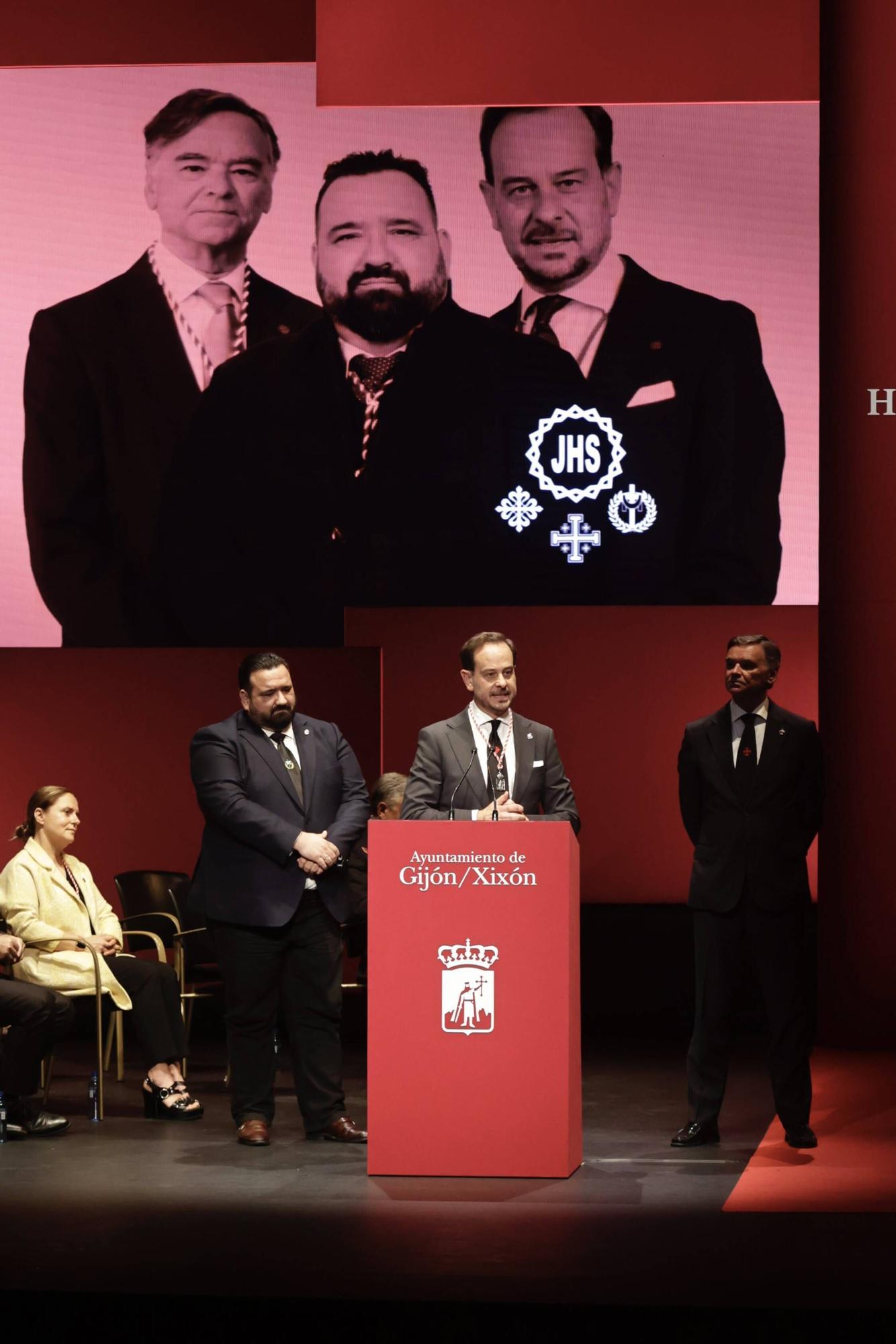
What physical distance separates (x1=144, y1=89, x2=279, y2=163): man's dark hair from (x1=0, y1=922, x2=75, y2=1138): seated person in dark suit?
3831mm

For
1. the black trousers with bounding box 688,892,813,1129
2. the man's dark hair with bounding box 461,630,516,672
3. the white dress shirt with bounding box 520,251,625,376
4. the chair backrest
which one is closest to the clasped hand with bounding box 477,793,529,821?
the man's dark hair with bounding box 461,630,516,672

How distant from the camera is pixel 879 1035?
23.7 feet

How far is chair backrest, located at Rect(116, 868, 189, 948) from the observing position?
7.28m

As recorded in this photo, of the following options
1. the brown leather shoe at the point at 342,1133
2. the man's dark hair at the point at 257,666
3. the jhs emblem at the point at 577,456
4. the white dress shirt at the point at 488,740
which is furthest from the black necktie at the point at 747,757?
the jhs emblem at the point at 577,456

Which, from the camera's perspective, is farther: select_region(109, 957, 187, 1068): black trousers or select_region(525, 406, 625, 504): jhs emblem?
select_region(525, 406, 625, 504): jhs emblem

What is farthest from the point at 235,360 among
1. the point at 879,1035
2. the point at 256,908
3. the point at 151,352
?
the point at 879,1035

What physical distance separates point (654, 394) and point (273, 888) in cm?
321

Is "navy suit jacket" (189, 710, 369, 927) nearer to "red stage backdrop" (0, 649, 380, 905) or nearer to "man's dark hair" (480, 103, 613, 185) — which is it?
"red stage backdrop" (0, 649, 380, 905)

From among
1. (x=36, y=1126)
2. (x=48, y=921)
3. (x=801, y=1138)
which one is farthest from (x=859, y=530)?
(x=36, y=1126)

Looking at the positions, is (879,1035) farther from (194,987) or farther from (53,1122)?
(53,1122)

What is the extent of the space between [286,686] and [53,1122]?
1565mm

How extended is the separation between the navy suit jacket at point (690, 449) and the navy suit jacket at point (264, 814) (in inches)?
91.0

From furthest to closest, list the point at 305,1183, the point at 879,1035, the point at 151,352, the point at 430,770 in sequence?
the point at 151,352 < the point at 879,1035 < the point at 430,770 < the point at 305,1183

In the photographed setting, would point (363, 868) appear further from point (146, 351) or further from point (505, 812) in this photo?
point (146, 351)
